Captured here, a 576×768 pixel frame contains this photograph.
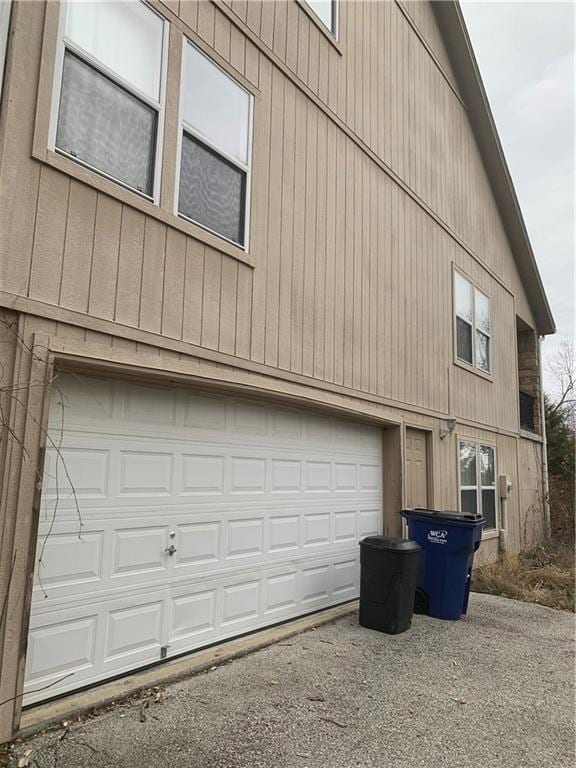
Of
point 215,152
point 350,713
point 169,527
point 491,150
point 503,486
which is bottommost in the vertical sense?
point 350,713

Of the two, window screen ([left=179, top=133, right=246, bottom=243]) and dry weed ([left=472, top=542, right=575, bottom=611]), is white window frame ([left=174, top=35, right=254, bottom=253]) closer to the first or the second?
window screen ([left=179, top=133, right=246, bottom=243])

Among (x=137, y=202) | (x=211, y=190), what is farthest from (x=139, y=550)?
(x=211, y=190)

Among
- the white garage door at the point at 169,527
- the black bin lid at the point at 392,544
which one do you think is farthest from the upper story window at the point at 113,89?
the black bin lid at the point at 392,544

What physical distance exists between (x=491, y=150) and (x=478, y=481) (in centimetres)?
682

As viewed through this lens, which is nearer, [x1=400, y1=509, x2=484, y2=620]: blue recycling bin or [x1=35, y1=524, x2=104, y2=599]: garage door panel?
[x1=35, y1=524, x2=104, y2=599]: garage door panel

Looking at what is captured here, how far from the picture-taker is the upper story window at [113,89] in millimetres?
3789

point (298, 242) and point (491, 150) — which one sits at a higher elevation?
point (491, 150)

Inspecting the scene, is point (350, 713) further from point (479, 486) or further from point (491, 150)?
point (491, 150)

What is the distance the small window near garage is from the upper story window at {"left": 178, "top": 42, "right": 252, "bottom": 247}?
609 cm

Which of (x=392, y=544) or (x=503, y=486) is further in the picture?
(x=503, y=486)

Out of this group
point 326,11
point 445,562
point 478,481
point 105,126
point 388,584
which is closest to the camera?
point 105,126

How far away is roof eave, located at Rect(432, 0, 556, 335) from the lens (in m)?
9.93

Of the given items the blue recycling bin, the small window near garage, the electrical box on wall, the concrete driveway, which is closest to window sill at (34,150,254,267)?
the concrete driveway

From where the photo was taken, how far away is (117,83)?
4.13m
